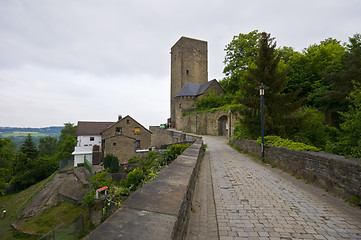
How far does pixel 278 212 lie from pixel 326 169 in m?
2.52

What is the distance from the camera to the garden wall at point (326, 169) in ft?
13.1

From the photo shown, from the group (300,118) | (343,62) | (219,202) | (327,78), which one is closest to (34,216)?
(219,202)

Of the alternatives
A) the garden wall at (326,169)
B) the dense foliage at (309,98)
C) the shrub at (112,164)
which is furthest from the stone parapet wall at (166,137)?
the garden wall at (326,169)

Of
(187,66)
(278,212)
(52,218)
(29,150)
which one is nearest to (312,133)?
(278,212)

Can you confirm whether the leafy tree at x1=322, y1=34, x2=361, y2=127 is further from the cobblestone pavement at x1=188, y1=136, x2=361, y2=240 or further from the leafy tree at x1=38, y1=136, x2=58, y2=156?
the leafy tree at x1=38, y1=136, x2=58, y2=156

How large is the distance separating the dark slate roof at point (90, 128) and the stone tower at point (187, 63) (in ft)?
52.2

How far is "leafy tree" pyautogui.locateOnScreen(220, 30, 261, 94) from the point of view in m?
25.8

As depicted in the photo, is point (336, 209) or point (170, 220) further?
point (336, 209)

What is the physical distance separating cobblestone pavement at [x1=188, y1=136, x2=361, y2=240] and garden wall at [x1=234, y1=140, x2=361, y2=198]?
11.4 inches

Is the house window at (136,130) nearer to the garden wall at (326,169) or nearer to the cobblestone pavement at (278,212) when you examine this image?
the garden wall at (326,169)

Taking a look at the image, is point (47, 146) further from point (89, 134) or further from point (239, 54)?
point (239, 54)

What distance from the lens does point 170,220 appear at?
1.65 meters

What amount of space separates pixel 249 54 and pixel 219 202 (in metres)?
26.7

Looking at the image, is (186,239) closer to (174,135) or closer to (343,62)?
(343,62)
